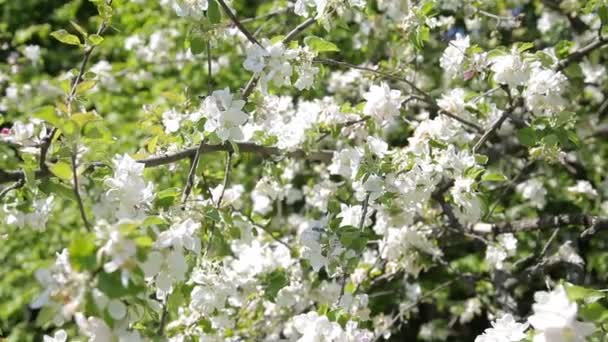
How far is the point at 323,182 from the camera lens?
8.28 feet

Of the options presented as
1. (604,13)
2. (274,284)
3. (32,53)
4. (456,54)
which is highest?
(604,13)

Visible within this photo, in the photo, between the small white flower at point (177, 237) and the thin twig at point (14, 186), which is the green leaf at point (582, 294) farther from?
the thin twig at point (14, 186)

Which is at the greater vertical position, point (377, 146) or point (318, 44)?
point (318, 44)

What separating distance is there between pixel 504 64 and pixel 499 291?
3.78ft

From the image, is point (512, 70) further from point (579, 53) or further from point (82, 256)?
point (82, 256)

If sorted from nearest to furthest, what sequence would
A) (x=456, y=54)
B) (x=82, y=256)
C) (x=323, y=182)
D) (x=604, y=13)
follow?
(x=82, y=256) → (x=604, y=13) → (x=456, y=54) → (x=323, y=182)

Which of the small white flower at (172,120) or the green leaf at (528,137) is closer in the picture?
the green leaf at (528,137)

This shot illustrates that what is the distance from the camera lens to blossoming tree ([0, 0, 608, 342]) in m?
1.26

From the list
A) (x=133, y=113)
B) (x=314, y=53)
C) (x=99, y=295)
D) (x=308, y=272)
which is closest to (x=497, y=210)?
(x=308, y=272)

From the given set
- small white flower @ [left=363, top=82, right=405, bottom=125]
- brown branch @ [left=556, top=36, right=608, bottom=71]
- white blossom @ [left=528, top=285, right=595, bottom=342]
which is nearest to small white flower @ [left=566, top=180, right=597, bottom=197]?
brown branch @ [left=556, top=36, right=608, bottom=71]

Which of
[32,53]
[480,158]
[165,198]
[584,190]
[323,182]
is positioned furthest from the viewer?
[32,53]

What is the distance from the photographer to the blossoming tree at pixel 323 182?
1262 mm

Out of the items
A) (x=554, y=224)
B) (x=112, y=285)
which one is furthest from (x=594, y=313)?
(x=554, y=224)

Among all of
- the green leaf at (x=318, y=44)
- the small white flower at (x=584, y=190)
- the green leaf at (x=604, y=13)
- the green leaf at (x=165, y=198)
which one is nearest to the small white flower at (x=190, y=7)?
the green leaf at (x=318, y=44)
